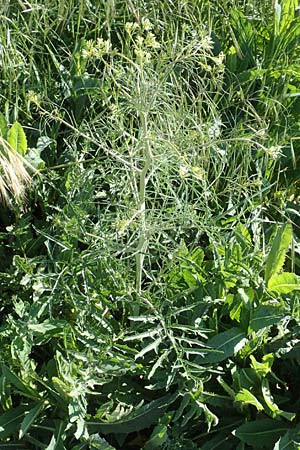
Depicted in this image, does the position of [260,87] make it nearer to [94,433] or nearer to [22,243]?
[22,243]

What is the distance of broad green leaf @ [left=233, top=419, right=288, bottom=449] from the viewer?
182cm

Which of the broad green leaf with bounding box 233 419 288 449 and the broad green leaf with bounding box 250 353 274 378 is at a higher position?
the broad green leaf with bounding box 250 353 274 378

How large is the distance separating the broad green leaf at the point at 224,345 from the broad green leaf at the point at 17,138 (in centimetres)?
78

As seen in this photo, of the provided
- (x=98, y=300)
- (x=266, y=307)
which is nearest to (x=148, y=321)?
(x=98, y=300)

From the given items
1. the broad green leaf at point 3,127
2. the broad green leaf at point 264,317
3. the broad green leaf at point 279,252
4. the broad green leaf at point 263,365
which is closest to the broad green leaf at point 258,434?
the broad green leaf at point 263,365

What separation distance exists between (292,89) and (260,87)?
0.11 metres

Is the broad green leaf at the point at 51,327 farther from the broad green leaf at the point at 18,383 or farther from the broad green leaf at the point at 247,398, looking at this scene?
the broad green leaf at the point at 247,398

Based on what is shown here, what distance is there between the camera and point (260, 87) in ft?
8.37

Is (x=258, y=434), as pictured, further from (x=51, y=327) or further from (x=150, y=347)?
(x=51, y=327)

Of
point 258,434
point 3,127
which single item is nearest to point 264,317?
point 258,434

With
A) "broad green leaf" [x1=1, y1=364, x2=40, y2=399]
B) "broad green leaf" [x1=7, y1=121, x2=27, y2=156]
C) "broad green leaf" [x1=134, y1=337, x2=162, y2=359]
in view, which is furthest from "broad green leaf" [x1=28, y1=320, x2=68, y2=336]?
"broad green leaf" [x1=7, y1=121, x2=27, y2=156]

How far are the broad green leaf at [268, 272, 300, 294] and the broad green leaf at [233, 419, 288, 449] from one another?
1.02 ft

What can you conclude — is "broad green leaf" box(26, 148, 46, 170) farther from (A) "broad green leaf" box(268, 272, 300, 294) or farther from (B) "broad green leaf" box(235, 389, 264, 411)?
(B) "broad green leaf" box(235, 389, 264, 411)

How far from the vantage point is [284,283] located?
191 cm
